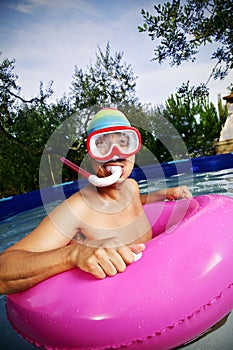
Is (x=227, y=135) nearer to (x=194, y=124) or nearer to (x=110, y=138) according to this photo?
(x=194, y=124)

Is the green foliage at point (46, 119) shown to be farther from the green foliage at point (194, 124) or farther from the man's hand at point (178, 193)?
→ the man's hand at point (178, 193)

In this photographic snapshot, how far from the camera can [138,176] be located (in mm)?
9148

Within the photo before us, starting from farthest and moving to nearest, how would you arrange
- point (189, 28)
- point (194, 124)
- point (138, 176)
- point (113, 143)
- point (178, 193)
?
1. point (194, 124)
2. point (138, 176)
3. point (189, 28)
4. point (178, 193)
5. point (113, 143)

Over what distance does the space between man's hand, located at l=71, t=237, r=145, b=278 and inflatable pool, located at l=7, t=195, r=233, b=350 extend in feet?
0.10

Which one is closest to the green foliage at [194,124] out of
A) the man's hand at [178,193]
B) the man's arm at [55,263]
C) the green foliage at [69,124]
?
the green foliage at [69,124]

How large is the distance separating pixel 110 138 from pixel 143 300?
717 millimetres

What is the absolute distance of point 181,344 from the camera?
1.29 meters

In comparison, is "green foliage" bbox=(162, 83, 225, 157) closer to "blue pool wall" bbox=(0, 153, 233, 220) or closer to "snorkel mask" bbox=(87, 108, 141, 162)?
"blue pool wall" bbox=(0, 153, 233, 220)

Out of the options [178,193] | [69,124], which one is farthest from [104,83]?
[178,193]

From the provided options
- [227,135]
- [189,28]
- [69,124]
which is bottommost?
[227,135]

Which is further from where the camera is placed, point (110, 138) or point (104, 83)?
point (104, 83)

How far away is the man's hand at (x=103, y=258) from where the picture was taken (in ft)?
3.54

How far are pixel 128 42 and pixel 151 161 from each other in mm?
4519

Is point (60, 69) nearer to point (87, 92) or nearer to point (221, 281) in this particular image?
point (87, 92)
